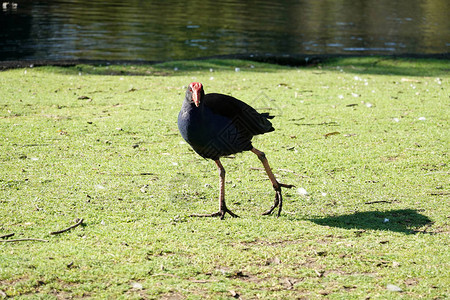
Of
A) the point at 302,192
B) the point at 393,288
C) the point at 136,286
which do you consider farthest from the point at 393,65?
the point at 136,286

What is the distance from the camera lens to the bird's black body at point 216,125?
3830 millimetres

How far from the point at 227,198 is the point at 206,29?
2098 cm

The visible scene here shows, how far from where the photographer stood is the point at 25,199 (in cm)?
423

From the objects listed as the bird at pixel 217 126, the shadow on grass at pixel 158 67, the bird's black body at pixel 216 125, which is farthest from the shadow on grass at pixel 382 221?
the shadow on grass at pixel 158 67

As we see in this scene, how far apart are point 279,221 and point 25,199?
6.73 feet

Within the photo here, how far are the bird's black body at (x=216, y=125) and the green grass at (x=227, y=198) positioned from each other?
0.56 meters

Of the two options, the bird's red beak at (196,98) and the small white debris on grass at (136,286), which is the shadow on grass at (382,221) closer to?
the bird's red beak at (196,98)

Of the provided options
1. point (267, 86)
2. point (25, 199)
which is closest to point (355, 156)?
point (25, 199)

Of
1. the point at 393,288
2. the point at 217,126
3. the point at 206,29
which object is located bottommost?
the point at 206,29

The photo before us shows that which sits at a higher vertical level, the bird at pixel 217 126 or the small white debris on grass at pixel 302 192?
the bird at pixel 217 126

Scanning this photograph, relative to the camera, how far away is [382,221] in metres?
4.05

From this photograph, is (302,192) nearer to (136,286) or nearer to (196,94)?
(196,94)

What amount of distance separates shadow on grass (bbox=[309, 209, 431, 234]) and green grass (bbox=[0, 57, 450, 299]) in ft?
0.06

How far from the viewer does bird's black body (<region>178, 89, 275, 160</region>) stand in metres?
3.83
